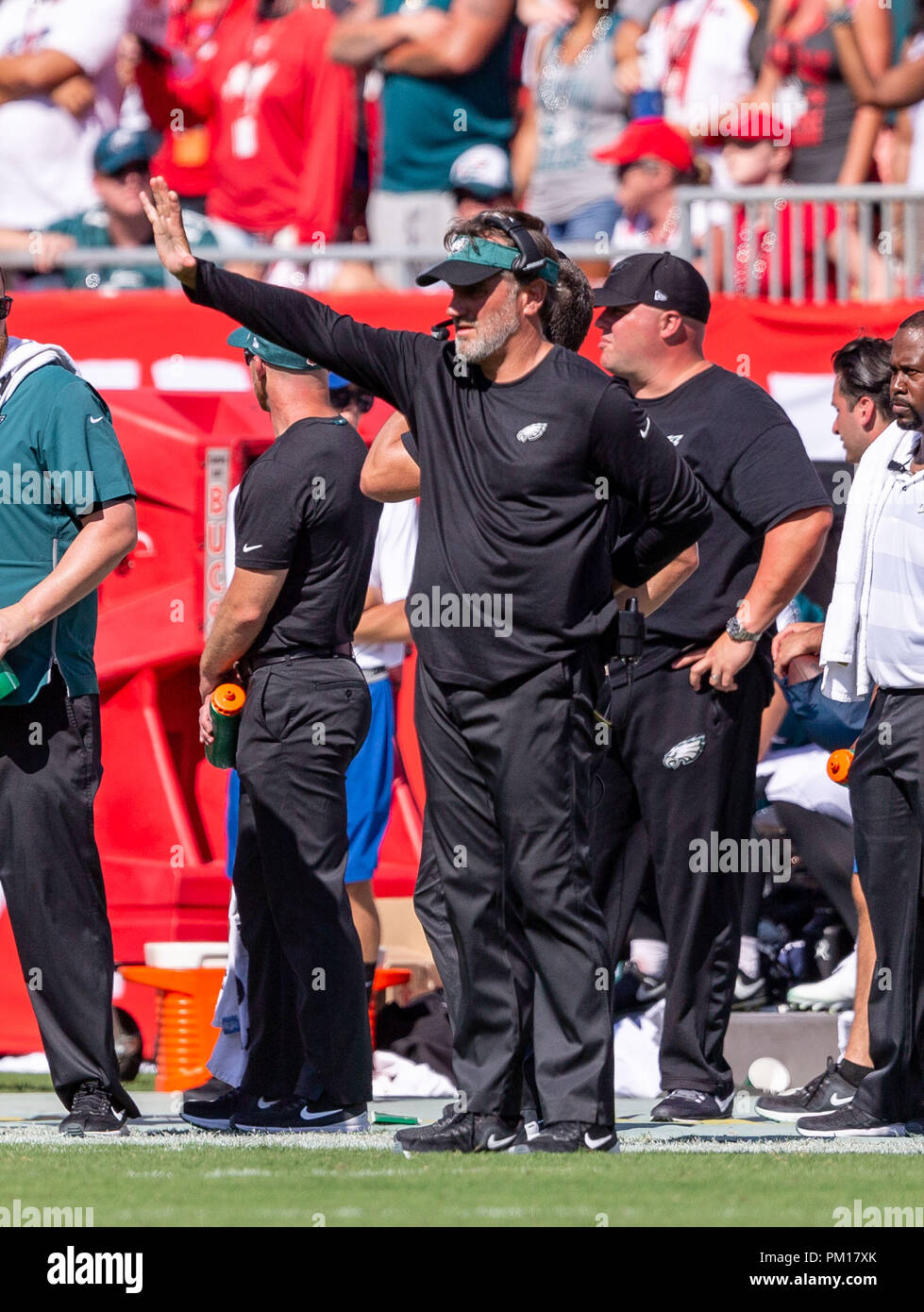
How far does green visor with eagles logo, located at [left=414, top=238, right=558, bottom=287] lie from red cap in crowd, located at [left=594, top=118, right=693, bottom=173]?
514 cm

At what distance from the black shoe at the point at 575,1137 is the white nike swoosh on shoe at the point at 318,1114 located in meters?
0.98

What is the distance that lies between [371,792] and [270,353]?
6.53ft

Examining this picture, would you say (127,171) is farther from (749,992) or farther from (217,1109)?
(217,1109)

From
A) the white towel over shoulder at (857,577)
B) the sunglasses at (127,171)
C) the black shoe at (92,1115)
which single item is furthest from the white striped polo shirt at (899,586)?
the sunglasses at (127,171)

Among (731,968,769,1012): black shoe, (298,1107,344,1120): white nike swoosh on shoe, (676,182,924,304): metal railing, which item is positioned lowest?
(298,1107,344,1120): white nike swoosh on shoe

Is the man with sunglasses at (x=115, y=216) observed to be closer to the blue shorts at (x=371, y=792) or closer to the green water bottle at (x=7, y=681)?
the blue shorts at (x=371, y=792)

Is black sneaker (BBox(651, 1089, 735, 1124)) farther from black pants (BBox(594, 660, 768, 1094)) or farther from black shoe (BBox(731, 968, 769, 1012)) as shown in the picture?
black shoe (BBox(731, 968, 769, 1012))

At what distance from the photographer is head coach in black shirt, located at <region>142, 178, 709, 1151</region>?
519 cm

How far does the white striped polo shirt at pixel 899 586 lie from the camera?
5.87 meters

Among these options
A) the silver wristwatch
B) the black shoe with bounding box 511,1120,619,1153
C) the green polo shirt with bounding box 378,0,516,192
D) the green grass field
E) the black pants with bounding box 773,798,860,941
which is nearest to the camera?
the green grass field

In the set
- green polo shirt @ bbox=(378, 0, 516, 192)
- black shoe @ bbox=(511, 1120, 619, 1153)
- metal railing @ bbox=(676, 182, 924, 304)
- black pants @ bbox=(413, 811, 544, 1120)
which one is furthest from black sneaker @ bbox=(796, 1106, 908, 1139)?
green polo shirt @ bbox=(378, 0, 516, 192)

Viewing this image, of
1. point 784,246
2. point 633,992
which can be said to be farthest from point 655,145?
point 633,992

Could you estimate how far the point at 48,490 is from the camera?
5.78 m

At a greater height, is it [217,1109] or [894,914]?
[894,914]
